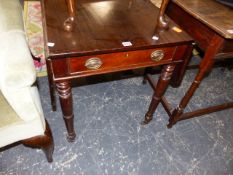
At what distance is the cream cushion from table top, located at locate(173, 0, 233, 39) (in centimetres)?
79

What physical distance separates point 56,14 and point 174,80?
1.08 metres

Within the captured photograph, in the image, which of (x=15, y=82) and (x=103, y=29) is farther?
(x=103, y=29)

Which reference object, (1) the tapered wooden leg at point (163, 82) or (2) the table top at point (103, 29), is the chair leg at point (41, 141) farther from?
(1) the tapered wooden leg at point (163, 82)

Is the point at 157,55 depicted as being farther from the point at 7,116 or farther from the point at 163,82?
the point at 7,116

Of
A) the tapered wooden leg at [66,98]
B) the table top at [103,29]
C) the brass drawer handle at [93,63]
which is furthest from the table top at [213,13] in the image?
the tapered wooden leg at [66,98]

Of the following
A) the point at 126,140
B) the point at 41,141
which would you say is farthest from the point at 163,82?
the point at 41,141

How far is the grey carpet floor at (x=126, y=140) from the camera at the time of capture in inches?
47.9

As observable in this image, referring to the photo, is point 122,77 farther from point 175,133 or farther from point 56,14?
point 56,14

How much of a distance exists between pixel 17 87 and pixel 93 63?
1.01 ft

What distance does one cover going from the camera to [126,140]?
137cm

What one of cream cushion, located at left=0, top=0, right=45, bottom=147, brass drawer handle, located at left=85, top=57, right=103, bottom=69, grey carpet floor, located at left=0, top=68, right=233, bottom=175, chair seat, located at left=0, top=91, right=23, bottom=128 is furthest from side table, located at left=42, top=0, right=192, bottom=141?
grey carpet floor, located at left=0, top=68, right=233, bottom=175

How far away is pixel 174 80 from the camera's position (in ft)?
5.55

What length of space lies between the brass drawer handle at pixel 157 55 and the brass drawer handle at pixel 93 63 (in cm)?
24

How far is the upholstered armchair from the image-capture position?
0.69m
